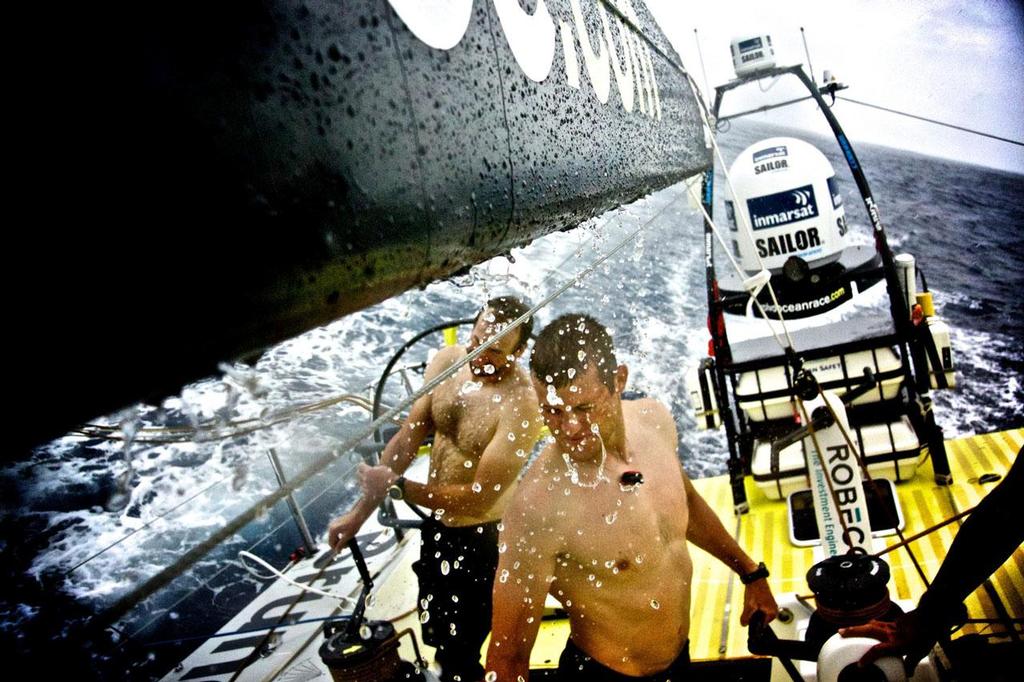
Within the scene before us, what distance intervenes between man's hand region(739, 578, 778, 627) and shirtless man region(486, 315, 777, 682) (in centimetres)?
38

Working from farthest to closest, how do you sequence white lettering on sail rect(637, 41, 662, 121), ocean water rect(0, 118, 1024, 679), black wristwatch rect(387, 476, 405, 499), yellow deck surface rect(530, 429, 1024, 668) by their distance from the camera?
ocean water rect(0, 118, 1024, 679)
yellow deck surface rect(530, 429, 1024, 668)
black wristwatch rect(387, 476, 405, 499)
white lettering on sail rect(637, 41, 662, 121)

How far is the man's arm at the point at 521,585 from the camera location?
1.93 metres

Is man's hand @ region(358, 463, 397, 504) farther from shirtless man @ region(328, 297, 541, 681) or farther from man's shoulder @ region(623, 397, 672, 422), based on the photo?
man's shoulder @ region(623, 397, 672, 422)

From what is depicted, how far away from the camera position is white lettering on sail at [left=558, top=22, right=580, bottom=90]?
1.09m

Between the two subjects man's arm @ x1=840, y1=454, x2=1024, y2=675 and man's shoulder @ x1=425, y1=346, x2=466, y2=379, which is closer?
man's arm @ x1=840, y1=454, x2=1024, y2=675

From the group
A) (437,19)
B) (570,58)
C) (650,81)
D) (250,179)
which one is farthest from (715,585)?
(250,179)

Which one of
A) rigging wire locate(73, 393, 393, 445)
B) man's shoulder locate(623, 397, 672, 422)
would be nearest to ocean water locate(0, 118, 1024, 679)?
rigging wire locate(73, 393, 393, 445)

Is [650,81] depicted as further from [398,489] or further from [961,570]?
[398,489]

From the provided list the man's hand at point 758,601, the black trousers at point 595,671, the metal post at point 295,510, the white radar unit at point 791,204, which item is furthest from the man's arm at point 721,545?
the white radar unit at point 791,204

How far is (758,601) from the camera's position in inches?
101

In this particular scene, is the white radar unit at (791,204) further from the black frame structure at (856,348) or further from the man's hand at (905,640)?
the man's hand at (905,640)

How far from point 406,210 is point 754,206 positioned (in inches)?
185

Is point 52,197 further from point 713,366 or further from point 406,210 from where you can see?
point 713,366

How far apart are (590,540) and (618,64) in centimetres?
140
